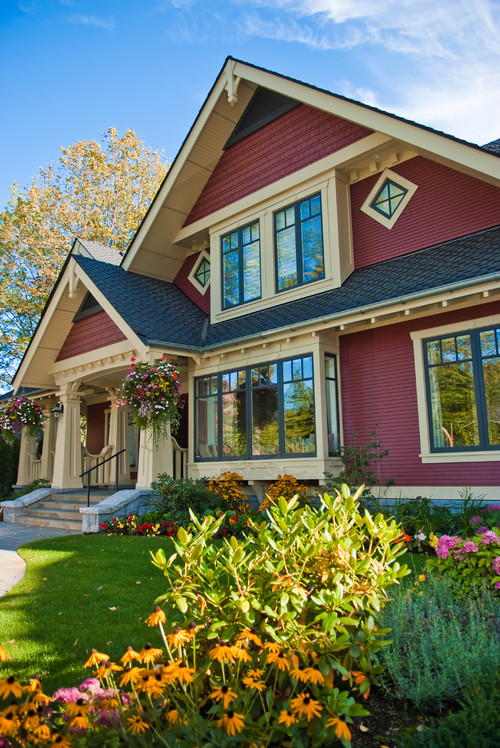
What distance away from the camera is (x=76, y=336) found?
13312 millimetres

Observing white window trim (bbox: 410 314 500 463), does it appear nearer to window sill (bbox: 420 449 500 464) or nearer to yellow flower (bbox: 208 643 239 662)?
window sill (bbox: 420 449 500 464)

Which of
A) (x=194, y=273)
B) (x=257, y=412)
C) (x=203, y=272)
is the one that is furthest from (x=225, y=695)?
(x=194, y=273)

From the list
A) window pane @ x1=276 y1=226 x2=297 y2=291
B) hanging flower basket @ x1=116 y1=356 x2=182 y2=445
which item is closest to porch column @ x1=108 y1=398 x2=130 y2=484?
hanging flower basket @ x1=116 y1=356 x2=182 y2=445

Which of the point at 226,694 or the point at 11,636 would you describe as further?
the point at 11,636

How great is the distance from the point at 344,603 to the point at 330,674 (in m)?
0.35

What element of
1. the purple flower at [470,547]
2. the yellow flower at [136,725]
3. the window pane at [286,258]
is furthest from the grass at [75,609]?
the window pane at [286,258]

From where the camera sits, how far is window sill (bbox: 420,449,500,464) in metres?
7.58

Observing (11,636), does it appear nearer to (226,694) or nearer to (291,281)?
(226,694)

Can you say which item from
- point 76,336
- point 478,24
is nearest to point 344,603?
point 478,24

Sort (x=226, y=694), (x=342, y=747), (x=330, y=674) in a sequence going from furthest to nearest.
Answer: (x=330, y=674) < (x=342, y=747) < (x=226, y=694)

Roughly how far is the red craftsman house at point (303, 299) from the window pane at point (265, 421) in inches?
1.2

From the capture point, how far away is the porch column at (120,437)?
14859 mm

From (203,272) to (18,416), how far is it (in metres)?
5.97

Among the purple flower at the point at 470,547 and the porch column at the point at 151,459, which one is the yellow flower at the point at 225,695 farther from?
the porch column at the point at 151,459
